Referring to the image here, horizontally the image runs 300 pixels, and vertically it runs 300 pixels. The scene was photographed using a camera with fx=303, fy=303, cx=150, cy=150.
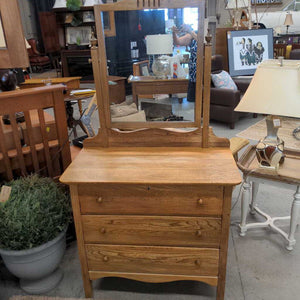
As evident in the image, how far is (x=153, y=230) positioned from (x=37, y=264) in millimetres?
678

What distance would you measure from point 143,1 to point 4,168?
4.37ft

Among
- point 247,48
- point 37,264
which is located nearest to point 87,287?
point 37,264

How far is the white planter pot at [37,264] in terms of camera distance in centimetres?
158

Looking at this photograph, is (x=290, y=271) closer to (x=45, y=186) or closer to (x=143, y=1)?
(x=45, y=186)

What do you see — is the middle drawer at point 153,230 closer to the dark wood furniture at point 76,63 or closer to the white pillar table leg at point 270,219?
the white pillar table leg at point 270,219

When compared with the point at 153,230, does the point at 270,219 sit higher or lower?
lower

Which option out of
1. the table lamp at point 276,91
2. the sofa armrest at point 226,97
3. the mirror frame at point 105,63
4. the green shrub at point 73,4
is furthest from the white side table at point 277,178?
the green shrub at point 73,4

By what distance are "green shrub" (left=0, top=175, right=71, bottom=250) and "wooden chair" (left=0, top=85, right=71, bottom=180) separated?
0.80 ft

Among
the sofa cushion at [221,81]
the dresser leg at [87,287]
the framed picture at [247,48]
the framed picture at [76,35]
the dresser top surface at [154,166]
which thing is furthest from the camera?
the framed picture at [76,35]

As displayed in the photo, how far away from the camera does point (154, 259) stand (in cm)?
155

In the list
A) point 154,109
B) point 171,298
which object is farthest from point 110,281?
point 154,109

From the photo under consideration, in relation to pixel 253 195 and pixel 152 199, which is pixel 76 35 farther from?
pixel 152 199

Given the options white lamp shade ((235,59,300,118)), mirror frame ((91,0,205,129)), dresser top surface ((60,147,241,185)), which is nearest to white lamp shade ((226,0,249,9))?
white lamp shade ((235,59,300,118))

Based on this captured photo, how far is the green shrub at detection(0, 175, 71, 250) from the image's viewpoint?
5.07 ft
